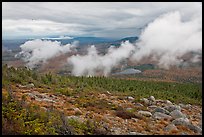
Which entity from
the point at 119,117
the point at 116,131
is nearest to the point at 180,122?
the point at 119,117

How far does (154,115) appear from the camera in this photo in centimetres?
1805

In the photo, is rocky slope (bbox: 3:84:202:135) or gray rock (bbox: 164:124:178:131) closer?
rocky slope (bbox: 3:84:202:135)

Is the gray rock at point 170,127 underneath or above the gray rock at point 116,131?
underneath

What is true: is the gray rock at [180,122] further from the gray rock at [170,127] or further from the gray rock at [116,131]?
the gray rock at [116,131]

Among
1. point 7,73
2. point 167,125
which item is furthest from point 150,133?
point 7,73

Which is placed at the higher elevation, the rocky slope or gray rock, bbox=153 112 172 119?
the rocky slope

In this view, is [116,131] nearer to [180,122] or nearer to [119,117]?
[119,117]

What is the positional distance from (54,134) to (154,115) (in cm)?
854

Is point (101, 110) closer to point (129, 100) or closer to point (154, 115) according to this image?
point (154, 115)

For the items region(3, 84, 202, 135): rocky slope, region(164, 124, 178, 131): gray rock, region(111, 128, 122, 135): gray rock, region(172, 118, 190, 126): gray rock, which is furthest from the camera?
region(172, 118, 190, 126): gray rock

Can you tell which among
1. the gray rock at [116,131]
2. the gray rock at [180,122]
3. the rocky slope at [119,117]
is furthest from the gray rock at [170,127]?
the gray rock at [116,131]

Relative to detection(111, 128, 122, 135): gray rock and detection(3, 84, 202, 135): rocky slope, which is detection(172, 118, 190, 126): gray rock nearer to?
detection(3, 84, 202, 135): rocky slope

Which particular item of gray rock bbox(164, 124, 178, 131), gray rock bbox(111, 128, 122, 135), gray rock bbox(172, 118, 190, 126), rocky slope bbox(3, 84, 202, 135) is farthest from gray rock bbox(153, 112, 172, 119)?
gray rock bbox(111, 128, 122, 135)

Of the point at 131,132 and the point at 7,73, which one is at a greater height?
the point at 7,73
